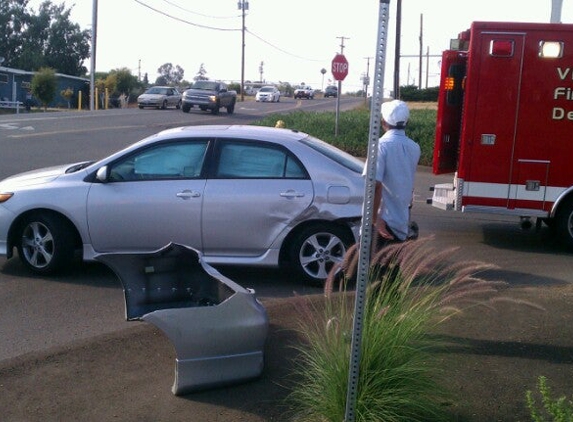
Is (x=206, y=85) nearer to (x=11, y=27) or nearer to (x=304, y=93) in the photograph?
(x=304, y=93)

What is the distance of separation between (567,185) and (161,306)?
639cm

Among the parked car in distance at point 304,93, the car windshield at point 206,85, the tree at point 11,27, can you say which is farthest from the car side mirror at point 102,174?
the tree at point 11,27

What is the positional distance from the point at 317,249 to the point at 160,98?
45.0 m

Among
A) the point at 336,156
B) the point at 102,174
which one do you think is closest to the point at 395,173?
the point at 336,156

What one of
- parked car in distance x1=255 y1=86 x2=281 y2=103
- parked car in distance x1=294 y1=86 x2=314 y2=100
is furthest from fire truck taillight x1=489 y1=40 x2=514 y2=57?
parked car in distance x1=294 y1=86 x2=314 y2=100

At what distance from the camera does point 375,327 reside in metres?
4.95

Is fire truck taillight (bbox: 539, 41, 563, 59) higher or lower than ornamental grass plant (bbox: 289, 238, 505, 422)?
higher

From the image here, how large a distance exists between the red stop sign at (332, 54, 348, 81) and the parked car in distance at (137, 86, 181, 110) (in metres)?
29.8

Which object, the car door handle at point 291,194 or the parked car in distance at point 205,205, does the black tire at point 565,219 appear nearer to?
the parked car in distance at point 205,205

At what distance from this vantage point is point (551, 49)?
34.8 feet

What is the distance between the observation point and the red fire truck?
1064cm

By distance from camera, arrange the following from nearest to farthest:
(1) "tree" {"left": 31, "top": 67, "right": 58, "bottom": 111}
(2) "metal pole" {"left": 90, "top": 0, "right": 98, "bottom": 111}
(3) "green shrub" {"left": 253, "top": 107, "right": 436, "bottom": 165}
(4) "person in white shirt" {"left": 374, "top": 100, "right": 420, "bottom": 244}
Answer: (4) "person in white shirt" {"left": 374, "top": 100, "right": 420, "bottom": 244} < (3) "green shrub" {"left": 253, "top": 107, "right": 436, "bottom": 165} < (1) "tree" {"left": 31, "top": 67, "right": 58, "bottom": 111} < (2) "metal pole" {"left": 90, "top": 0, "right": 98, "bottom": 111}

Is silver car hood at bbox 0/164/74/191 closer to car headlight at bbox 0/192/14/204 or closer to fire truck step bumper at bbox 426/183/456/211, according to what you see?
car headlight at bbox 0/192/14/204

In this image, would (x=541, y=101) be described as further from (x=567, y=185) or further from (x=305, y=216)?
(x=305, y=216)
